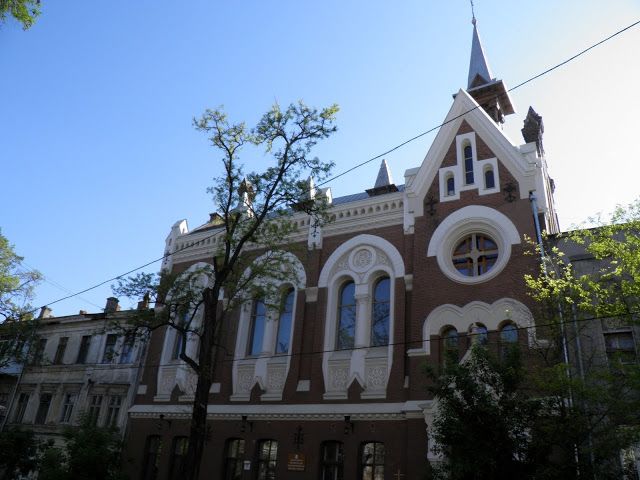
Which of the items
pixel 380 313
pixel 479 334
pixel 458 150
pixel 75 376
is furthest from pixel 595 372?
pixel 75 376

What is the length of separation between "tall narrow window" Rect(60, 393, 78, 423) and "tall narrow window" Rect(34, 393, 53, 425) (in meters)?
1.33

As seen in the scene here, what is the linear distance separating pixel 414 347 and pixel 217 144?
991 cm

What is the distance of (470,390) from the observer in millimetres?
12164

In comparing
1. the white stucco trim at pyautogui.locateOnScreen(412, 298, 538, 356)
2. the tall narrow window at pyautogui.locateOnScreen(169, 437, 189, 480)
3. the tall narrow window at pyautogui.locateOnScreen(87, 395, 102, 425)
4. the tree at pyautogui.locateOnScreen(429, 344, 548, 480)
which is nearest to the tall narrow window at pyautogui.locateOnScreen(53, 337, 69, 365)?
the tall narrow window at pyautogui.locateOnScreen(87, 395, 102, 425)

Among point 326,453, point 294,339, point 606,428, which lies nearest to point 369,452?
point 326,453

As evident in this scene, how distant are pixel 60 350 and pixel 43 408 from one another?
3245 mm

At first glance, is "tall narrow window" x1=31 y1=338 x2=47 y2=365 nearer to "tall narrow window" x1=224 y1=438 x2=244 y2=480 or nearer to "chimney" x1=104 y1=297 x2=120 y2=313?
"chimney" x1=104 y1=297 x2=120 y2=313

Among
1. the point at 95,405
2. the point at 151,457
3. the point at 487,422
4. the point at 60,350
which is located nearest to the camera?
the point at 487,422

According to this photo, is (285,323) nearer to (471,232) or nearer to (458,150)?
(471,232)

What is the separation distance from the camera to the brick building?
18844 mm

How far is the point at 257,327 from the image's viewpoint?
24594mm

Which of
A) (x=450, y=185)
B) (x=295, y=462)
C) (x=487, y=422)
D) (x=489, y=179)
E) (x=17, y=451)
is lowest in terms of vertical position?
(x=17, y=451)

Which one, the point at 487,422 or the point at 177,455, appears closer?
the point at 487,422

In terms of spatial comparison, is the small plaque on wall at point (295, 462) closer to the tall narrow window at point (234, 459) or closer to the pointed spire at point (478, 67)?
the tall narrow window at point (234, 459)
